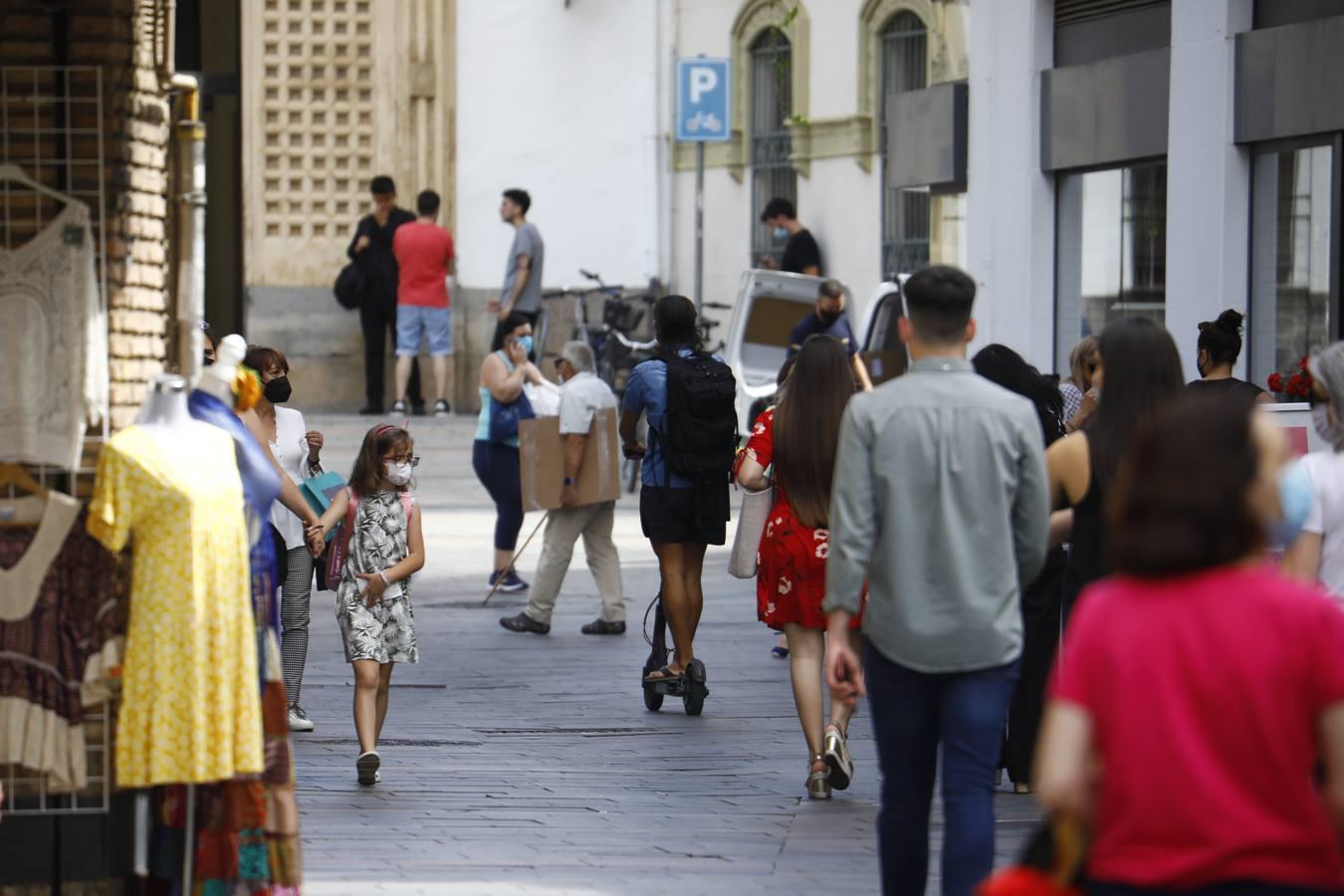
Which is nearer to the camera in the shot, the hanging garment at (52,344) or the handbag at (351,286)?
the hanging garment at (52,344)

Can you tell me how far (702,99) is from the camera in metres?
22.0

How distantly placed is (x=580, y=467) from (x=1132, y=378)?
721 centimetres

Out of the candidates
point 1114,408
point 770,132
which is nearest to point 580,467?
point 1114,408

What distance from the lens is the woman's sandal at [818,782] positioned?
8836 millimetres

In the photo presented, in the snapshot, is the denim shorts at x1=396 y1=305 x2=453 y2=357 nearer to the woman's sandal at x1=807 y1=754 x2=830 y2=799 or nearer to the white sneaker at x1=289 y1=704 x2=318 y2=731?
the white sneaker at x1=289 y1=704 x2=318 y2=731

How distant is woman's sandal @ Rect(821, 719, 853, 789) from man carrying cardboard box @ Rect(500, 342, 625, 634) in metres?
4.73

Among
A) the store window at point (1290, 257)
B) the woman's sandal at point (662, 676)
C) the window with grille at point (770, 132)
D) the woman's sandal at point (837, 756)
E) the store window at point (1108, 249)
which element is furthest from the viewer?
the window with grille at point (770, 132)

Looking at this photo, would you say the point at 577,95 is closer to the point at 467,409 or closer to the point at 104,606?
the point at 467,409

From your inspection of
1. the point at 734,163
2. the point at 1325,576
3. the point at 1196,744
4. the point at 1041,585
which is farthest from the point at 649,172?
the point at 1196,744

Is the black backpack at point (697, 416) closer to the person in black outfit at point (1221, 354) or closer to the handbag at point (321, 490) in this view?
the handbag at point (321, 490)

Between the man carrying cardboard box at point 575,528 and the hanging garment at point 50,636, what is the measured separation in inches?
283

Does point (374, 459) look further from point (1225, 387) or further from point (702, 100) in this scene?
point (702, 100)

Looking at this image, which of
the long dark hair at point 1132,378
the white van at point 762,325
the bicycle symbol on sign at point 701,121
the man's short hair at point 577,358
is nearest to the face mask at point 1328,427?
the long dark hair at point 1132,378

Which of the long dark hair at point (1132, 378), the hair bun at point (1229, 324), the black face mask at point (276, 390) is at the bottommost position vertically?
the black face mask at point (276, 390)
